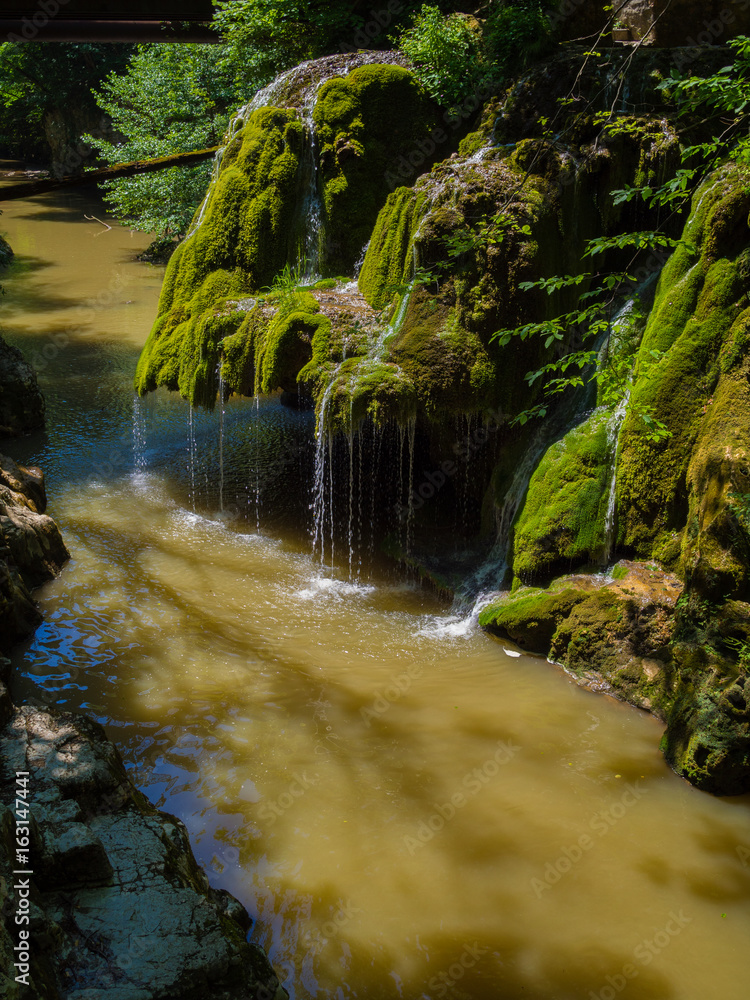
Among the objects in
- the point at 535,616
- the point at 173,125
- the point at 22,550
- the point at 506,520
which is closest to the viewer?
the point at 535,616

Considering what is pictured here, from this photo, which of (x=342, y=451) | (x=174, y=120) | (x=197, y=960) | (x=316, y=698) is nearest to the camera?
(x=197, y=960)

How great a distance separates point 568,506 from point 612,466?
55 cm

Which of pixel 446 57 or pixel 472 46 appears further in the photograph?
pixel 472 46

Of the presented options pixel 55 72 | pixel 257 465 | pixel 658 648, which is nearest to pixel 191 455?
pixel 257 465

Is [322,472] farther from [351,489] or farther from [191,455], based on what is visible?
[191,455]

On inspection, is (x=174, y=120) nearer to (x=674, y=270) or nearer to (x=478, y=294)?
(x=478, y=294)

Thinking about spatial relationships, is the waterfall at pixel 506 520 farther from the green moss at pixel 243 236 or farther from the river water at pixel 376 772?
the green moss at pixel 243 236

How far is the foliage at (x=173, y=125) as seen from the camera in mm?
16500

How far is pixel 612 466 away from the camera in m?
6.99

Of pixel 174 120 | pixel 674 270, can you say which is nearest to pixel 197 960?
pixel 674 270

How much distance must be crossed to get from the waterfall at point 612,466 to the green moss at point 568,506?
0.09 ft

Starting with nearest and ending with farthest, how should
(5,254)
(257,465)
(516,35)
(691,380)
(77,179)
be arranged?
(77,179), (691,380), (516,35), (257,465), (5,254)

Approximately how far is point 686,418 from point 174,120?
50.8ft

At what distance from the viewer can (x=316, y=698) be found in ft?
20.2
